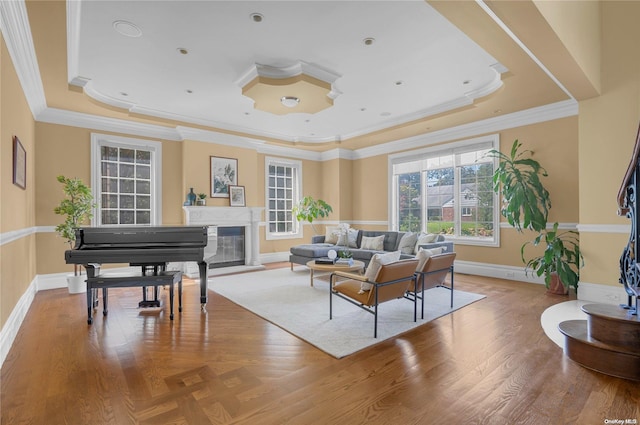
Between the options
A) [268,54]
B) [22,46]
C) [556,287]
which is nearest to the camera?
[22,46]

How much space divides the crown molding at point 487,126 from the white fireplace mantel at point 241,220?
3617 millimetres

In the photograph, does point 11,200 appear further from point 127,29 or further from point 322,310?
point 322,310

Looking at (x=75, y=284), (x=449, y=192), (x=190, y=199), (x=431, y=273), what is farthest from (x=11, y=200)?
(x=449, y=192)

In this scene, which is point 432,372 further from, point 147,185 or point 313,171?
point 313,171

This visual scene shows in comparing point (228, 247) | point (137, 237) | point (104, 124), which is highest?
point (104, 124)

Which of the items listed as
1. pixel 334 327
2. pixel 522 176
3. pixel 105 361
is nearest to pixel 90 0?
pixel 105 361

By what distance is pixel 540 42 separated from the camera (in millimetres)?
2896

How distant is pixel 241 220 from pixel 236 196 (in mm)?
583

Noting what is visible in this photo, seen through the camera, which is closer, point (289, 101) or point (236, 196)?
point (289, 101)

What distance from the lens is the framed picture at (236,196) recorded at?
7348 mm

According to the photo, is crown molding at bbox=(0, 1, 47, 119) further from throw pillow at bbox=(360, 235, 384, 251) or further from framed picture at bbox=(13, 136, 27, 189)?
throw pillow at bbox=(360, 235, 384, 251)

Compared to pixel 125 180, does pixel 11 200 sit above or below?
below

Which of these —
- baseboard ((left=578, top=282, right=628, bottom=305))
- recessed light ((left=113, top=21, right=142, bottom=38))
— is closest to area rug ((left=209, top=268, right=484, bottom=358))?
baseboard ((left=578, top=282, right=628, bottom=305))

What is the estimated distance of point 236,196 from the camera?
24.4 ft
